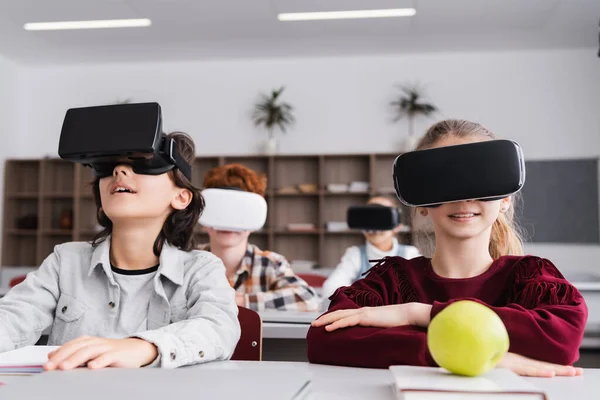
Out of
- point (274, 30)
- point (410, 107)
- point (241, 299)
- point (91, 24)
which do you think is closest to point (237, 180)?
point (241, 299)

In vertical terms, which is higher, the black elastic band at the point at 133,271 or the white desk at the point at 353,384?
Answer: the black elastic band at the point at 133,271

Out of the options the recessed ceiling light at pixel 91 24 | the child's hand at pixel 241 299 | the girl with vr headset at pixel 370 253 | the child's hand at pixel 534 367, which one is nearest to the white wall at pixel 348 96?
the recessed ceiling light at pixel 91 24

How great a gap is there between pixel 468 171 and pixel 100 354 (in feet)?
2.33

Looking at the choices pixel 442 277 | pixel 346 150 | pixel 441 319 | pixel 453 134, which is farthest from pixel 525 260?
pixel 346 150

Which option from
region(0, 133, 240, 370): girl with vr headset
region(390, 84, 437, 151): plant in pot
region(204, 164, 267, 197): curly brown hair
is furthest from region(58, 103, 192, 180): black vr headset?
region(390, 84, 437, 151): plant in pot

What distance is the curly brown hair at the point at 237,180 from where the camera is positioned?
263 centimetres

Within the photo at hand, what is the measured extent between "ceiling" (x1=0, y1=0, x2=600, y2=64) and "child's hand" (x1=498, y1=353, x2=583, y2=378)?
4.46 meters

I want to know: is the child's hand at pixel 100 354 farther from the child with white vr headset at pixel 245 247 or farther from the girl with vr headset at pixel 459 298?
the child with white vr headset at pixel 245 247

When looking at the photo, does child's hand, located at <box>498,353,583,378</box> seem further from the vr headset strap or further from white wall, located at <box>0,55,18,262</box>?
white wall, located at <box>0,55,18,262</box>

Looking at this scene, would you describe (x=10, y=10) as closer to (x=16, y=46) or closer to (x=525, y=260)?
(x=16, y=46)

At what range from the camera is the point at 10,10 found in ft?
17.4

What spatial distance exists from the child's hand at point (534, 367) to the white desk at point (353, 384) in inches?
0.8

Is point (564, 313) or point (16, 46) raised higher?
point (16, 46)

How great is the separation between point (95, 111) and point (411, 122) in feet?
18.5
